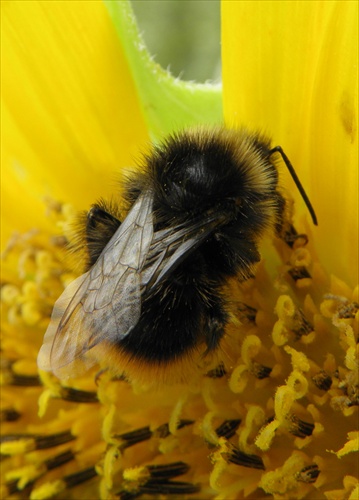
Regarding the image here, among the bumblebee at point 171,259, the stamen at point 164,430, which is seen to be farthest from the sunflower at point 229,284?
the bumblebee at point 171,259

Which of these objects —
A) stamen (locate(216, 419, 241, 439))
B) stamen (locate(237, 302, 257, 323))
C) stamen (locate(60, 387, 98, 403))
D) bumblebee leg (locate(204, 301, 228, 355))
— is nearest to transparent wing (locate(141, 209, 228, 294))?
bumblebee leg (locate(204, 301, 228, 355))

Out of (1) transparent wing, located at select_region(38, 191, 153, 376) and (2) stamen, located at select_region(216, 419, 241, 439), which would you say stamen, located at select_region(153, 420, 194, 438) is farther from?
(1) transparent wing, located at select_region(38, 191, 153, 376)

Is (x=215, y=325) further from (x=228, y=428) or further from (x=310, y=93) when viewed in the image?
(x=310, y=93)

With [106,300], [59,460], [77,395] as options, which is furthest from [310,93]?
[59,460]

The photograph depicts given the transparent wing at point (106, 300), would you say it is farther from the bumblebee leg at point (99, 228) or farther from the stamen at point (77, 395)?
the stamen at point (77, 395)

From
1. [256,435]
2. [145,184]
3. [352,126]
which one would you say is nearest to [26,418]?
[256,435]

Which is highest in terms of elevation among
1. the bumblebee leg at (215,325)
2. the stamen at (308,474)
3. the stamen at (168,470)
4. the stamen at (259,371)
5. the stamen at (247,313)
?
the stamen at (247,313)

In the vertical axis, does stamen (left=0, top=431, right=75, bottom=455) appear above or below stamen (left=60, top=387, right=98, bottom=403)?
below
